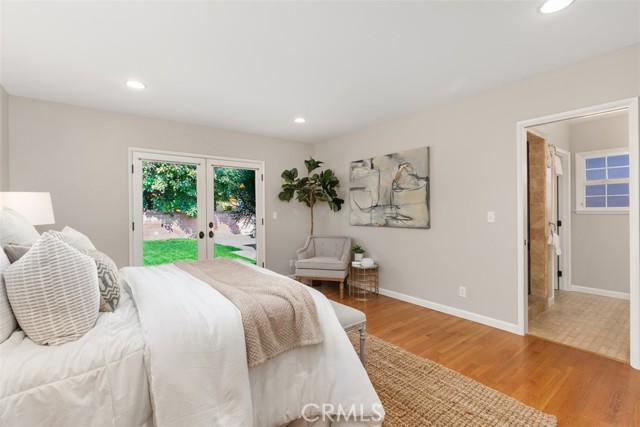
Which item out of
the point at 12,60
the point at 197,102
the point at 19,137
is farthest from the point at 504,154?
the point at 19,137

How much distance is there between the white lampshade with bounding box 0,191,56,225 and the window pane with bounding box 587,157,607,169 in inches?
261

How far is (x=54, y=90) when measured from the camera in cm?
287

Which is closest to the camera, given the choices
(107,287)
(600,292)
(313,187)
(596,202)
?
(107,287)

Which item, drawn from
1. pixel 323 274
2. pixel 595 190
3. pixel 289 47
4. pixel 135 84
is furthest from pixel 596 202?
pixel 135 84

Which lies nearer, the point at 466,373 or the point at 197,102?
the point at 466,373

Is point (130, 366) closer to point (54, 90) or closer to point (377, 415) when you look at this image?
point (377, 415)

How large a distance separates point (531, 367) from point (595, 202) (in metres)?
3.33

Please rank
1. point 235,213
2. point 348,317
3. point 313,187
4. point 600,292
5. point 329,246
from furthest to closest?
point 313,187 < point 329,246 < point 235,213 < point 600,292 < point 348,317

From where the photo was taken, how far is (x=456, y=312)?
3.33 metres

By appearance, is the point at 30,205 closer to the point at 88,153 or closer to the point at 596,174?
the point at 88,153

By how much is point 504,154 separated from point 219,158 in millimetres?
3697

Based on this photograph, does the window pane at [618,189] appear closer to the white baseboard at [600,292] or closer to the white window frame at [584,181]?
the white window frame at [584,181]

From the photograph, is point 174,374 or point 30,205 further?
point 30,205

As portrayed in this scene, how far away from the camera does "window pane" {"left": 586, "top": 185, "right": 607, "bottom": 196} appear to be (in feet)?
13.4
